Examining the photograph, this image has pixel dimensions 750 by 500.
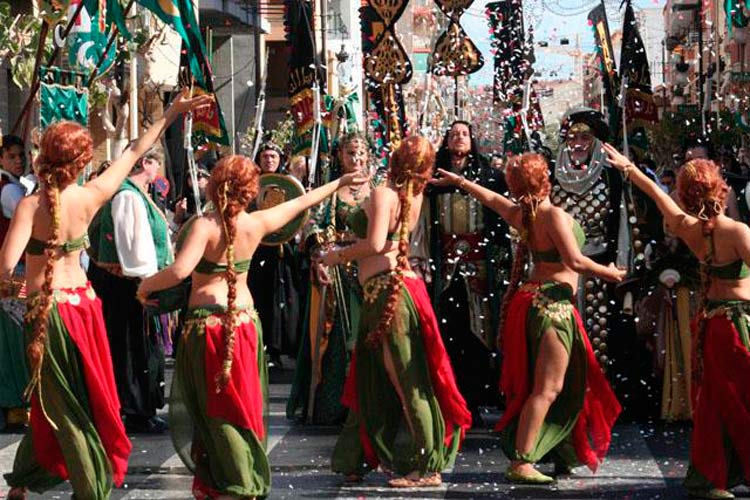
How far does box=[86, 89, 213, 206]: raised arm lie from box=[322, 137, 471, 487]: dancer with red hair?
129 cm

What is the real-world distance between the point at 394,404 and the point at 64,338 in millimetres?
1981

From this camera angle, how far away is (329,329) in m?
12.5

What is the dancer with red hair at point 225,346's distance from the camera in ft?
27.1

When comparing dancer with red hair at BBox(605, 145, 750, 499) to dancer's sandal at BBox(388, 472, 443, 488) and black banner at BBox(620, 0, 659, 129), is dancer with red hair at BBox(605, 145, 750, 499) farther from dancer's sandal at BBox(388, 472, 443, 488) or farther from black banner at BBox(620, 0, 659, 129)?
black banner at BBox(620, 0, 659, 129)

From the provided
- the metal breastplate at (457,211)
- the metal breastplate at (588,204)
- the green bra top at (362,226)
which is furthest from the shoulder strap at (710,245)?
the metal breastplate at (588,204)

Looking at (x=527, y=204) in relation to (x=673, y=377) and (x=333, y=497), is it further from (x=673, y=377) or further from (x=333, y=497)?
(x=673, y=377)

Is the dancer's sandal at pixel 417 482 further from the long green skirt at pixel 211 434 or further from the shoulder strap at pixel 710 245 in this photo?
the shoulder strap at pixel 710 245

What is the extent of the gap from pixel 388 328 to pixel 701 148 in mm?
4072

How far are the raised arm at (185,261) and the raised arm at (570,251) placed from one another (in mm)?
1986

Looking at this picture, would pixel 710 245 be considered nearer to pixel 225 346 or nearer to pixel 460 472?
pixel 460 472

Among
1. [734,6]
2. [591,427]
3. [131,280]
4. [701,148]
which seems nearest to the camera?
[591,427]

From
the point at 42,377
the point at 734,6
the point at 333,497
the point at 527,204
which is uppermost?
the point at 734,6

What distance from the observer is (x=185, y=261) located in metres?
8.10

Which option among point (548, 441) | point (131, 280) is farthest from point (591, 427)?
point (131, 280)
